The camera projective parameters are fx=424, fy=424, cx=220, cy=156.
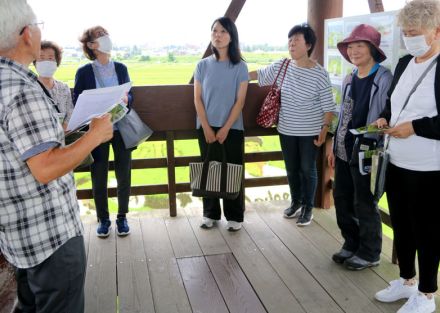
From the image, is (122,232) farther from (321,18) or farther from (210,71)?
(321,18)

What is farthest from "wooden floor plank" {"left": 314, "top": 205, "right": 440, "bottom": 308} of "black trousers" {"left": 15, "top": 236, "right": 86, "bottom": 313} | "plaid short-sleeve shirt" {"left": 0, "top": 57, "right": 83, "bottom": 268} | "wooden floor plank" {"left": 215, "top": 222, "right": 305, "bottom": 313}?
"plaid short-sleeve shirt" {"left": 0, "top": 57, "right": 83, "bottom": 268}

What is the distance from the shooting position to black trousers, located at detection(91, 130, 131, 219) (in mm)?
3006

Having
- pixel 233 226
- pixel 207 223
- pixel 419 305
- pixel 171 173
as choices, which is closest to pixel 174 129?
pixel 171 173

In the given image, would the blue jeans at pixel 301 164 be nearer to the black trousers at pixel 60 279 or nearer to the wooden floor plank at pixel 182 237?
the wooden floor plank at pixel 182 237

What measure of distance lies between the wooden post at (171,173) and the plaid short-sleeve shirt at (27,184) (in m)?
2.12

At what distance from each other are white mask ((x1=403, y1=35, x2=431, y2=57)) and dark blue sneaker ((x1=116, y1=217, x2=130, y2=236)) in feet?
7.48

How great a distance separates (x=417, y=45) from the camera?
1.85 metres

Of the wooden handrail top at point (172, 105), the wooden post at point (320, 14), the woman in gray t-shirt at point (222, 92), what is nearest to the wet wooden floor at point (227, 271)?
the woman in gray t-shirt at point (222, 92)

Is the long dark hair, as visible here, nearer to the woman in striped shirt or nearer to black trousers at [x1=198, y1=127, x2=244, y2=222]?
the woman in striped shirt

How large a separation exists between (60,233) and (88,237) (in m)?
2.04

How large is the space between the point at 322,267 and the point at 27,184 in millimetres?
2008

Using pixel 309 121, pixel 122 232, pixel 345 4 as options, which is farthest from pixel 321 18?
pixel 122 232

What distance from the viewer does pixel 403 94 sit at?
1.97m

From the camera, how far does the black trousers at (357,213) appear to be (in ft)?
8.11
